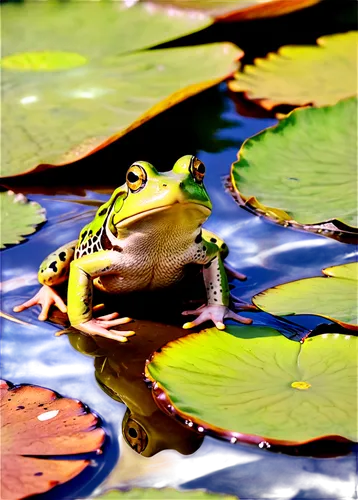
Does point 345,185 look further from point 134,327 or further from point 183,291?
point 134,327

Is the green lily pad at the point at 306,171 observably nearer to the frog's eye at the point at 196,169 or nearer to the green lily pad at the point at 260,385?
the frog's eye at the point at 196,169

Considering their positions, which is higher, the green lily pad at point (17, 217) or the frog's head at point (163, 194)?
the frog's head at point (163, 194)

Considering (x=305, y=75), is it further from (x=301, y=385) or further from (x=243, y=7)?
(x=301, y=385)

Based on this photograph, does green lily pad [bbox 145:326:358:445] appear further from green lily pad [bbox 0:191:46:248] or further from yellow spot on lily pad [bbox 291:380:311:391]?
green lily pad [bbox 0:191:46:248]

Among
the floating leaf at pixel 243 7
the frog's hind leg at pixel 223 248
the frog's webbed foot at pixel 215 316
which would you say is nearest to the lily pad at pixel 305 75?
the floating leaf at pixel 243 7

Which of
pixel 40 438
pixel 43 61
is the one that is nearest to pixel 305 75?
pixel 43 61

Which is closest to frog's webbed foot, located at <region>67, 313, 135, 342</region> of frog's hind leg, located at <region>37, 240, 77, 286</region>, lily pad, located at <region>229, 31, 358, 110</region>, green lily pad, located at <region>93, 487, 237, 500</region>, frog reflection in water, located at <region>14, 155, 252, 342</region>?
frog reflection in water, located at <region>14, 155, 252, 342</region>

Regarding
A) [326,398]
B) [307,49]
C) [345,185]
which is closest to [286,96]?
[307,49]
